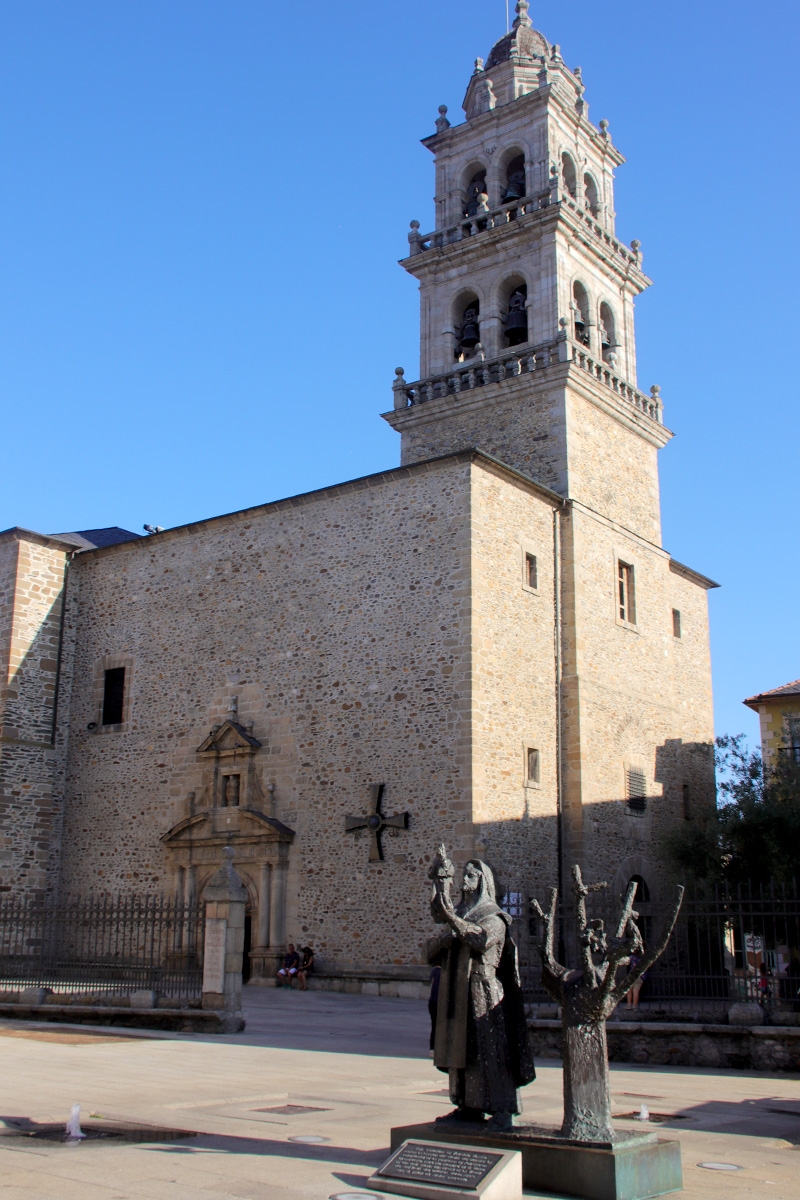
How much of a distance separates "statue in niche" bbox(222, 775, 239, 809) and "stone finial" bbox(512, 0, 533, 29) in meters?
19.9

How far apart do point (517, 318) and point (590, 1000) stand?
20474 mm

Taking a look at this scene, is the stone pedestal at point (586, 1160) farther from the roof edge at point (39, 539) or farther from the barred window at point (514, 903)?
the roof edge at point (39, 539)

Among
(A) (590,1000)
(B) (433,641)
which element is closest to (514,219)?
(B) (433,641)

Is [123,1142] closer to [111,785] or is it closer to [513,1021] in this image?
[513,1021]

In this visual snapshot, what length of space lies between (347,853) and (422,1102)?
10.8 meters

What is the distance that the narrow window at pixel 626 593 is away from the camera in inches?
891

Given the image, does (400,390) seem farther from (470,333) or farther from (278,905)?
(278,905)

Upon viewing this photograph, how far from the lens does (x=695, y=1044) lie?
35.7ft

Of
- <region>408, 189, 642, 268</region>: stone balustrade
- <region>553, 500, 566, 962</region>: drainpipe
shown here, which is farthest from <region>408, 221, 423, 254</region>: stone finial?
<region>553, 500, 566, 962</region>: drainpipe

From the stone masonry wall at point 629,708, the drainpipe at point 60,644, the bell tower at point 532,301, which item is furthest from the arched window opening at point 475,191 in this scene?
the drainpipe at point 60,644

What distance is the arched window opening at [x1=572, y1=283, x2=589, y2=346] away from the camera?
80.2 feet

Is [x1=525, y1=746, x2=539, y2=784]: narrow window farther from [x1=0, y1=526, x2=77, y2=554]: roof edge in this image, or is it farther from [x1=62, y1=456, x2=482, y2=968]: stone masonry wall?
[x1=0, y1=526, x2=77, y2=554]: roof edge

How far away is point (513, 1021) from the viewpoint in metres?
5.77

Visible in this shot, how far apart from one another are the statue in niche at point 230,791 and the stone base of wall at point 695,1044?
10.5m
